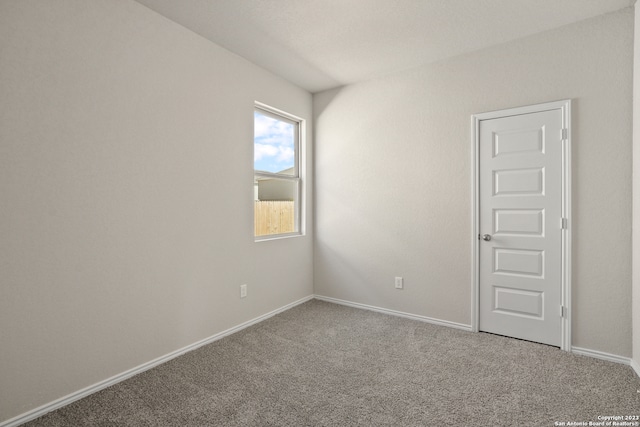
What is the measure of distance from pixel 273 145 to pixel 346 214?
3.80 ft

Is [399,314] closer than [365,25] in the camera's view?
No

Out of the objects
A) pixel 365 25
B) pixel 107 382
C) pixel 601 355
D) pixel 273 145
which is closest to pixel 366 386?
pixel 107 382

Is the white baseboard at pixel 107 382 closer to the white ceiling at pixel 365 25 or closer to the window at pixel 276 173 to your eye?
the window at pixel 276 173

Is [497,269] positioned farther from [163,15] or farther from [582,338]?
[163,15]

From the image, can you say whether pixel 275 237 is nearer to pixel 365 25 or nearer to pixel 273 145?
pixel 273 145

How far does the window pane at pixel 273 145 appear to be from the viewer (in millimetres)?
3457

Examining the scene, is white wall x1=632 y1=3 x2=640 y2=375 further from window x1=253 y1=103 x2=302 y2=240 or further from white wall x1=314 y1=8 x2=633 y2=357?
window x1=253 y1=103 x2=302 y2=240

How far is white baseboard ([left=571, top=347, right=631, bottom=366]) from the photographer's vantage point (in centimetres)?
244

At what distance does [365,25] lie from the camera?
2.62 meters

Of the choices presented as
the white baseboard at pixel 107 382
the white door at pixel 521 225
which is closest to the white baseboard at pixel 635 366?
the white door at pixel 521 225

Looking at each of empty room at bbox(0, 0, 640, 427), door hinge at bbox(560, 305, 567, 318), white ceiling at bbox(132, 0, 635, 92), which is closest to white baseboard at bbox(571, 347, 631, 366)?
empty room at bbox(0, 0, 640, 427)

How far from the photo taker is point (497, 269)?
9.82ft

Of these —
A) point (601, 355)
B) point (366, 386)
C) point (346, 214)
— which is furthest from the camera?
point (346, 214)

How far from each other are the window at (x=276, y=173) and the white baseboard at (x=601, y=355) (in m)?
2.86
